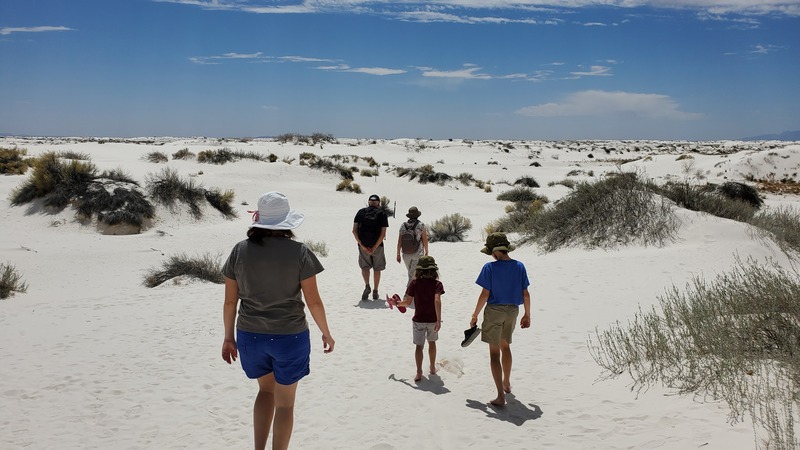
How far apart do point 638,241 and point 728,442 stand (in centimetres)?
Answer: 1057

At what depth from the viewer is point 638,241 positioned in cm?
1395

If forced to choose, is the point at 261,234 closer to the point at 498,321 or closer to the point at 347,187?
the point at 498,321

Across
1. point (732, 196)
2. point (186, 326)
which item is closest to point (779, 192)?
point (732, 196)

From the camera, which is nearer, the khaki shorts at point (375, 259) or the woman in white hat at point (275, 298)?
the woman in white hat at point (275, 298)

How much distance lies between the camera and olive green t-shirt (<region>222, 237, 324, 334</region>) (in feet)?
11.9

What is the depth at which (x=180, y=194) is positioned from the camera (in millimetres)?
20172

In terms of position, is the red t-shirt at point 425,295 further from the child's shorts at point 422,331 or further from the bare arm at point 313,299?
the bare arm at point 313,299

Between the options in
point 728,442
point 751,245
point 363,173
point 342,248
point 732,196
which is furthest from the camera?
point 363,173

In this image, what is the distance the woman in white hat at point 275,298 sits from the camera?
3648 mm

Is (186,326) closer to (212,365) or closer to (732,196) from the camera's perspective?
(212,365)

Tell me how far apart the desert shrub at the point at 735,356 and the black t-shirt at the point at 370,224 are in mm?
4052

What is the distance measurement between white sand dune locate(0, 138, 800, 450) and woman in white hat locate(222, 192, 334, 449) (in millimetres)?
1268

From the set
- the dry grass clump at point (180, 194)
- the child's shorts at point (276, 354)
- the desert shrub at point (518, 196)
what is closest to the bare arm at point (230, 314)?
the child's shorts at point (276, 354)

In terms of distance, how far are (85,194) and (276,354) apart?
17.4m
